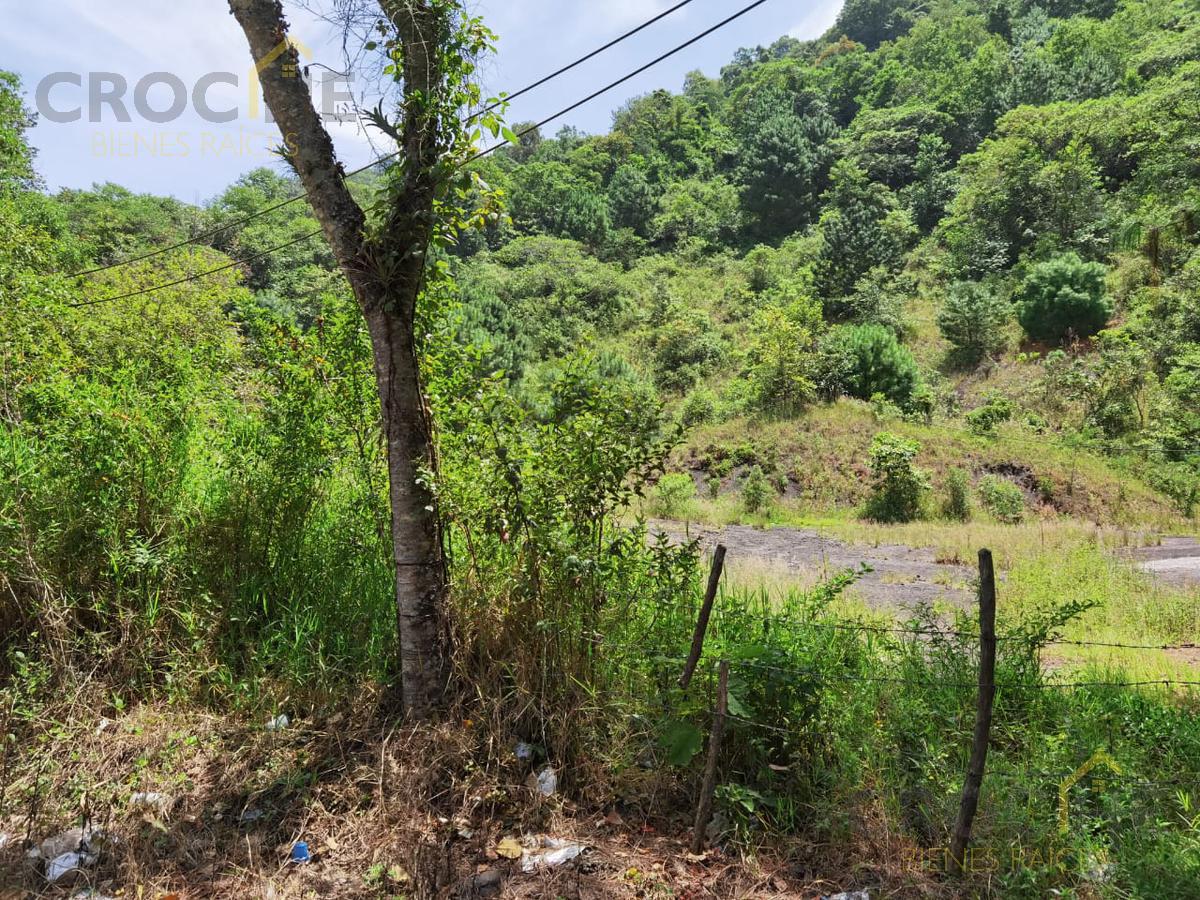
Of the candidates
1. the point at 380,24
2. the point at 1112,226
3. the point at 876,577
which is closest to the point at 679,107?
the point at 1112,226

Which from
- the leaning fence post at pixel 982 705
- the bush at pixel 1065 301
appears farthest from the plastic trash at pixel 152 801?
the bush at pixel 1065 301

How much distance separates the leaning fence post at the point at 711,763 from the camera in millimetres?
2221

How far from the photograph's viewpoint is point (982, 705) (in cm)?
205

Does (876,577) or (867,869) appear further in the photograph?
(876,577)

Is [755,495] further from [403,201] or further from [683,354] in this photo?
[403,201]

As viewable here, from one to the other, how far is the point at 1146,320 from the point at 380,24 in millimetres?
23051

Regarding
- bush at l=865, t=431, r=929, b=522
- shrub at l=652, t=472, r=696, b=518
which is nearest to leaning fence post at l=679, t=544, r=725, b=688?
shrub at l=652, t=472, r=696, b=518

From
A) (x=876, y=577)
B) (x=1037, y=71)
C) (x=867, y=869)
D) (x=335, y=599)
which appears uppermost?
(x=1037, y=71)

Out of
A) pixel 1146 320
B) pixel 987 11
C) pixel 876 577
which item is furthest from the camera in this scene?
pixel 987 11

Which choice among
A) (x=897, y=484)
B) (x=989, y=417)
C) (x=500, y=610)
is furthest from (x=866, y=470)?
(x=500, y=610)

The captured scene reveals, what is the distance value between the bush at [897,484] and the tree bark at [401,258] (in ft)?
45.1

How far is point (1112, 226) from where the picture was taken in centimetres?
2372

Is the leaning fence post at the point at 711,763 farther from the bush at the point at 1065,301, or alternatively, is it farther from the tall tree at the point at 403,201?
the bush at the point at 1065,301

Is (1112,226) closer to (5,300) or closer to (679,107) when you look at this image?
(5,300)
